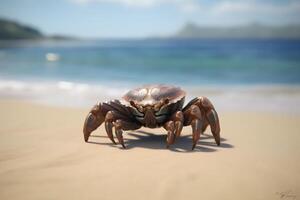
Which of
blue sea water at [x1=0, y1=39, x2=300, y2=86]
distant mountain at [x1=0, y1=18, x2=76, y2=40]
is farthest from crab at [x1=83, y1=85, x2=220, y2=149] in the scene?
distant mountain at [x1=0, y1=18, x2=76, y2=40]

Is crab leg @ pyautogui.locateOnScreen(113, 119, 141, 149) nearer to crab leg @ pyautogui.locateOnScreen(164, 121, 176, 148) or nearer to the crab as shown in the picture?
the crab

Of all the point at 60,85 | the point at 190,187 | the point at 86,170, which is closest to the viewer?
the point at 190,187

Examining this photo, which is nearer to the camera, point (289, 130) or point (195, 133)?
point (195, 133)

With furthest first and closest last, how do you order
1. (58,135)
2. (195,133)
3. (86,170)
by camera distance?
(58,135)
(195,133)
(86,170)

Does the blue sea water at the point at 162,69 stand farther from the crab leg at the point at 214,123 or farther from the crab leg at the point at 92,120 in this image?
the crab leg at the point at 214,123

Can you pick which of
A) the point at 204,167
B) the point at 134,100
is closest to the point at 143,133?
the point at 134,100

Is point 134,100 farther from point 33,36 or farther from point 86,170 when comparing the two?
point 33,36

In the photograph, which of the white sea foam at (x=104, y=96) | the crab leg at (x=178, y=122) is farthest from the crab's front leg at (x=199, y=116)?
the white sea foam at (x=104, y=96)

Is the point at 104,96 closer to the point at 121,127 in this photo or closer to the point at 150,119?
the point at 121,127

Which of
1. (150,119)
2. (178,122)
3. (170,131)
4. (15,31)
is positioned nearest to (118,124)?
(150,119)
